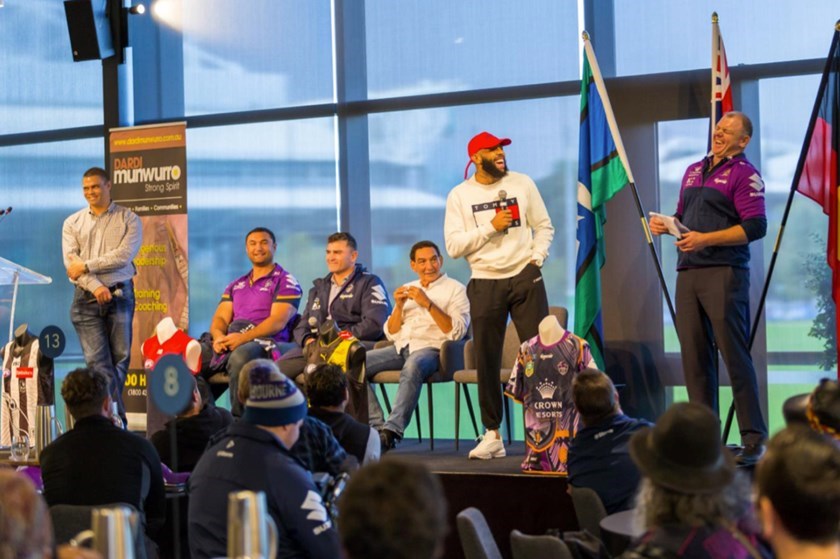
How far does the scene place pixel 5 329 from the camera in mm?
8273

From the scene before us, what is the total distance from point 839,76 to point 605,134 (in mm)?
1252

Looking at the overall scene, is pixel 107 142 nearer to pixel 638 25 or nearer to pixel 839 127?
pixel 638 25

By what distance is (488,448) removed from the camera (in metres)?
5.41

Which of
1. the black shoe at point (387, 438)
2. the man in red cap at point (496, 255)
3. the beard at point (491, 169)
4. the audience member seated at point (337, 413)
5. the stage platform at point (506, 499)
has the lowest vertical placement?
the stage platform at point (506, 499)

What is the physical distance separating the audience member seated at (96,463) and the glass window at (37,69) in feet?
18.0

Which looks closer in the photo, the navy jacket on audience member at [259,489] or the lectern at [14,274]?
the navy jacket on audience member at [259,489]

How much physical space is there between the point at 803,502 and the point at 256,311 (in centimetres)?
526

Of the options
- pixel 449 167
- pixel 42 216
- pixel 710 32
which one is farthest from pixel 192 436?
pixel 42 216

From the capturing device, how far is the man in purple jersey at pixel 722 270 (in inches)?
192

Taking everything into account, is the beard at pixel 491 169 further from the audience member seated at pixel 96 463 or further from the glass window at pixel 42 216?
the glass window at pixel 42 216

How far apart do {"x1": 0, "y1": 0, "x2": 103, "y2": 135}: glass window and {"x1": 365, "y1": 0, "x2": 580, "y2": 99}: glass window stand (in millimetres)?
2586

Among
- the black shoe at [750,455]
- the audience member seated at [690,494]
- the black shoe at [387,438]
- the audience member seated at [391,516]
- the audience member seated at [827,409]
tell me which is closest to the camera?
the audience member seated at [391,516]

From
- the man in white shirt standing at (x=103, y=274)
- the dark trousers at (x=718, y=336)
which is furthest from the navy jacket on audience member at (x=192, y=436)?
the man in white shirt standing at (x=103, y=274)

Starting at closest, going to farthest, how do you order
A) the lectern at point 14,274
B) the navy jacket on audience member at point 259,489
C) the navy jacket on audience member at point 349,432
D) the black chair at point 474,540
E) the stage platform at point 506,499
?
the navy jacket on audience member at point 259,489 < the black chair at point 474,540 < the navy jacket on audience member at point 349,432 < the stage platform at point 506,499 < the lectern at point 14,274
